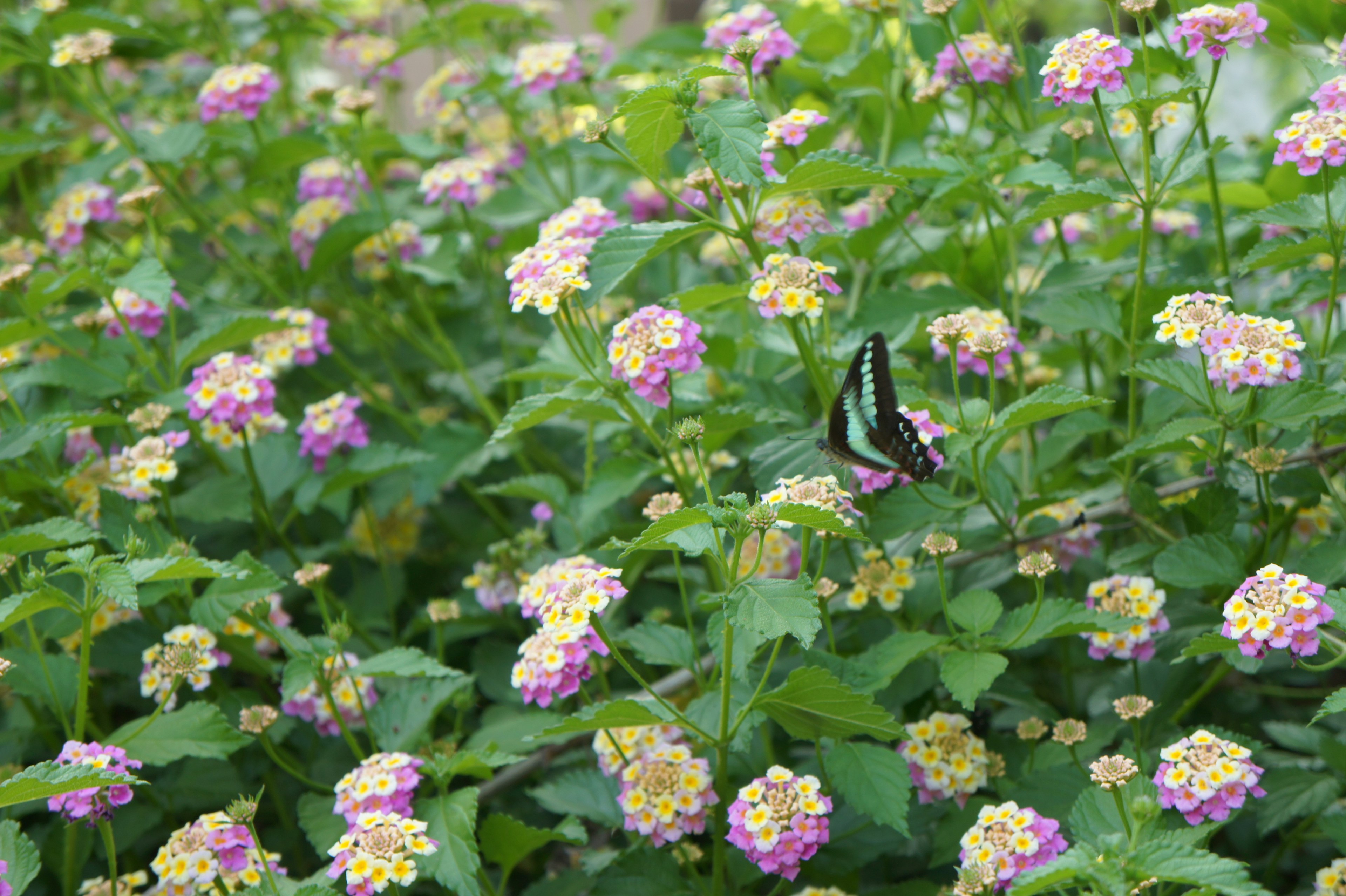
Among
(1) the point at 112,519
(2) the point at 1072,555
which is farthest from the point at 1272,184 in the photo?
(1) the point at 112,519

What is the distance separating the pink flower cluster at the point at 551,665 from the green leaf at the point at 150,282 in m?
1.19

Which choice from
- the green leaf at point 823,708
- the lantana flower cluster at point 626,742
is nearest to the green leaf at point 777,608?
the green leaf at point 823,708

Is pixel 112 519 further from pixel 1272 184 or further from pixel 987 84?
pixel 1272 184

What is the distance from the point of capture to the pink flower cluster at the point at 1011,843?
1.57 m

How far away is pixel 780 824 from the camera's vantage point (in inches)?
66.8

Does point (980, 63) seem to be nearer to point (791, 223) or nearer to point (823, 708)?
point (791, 223)

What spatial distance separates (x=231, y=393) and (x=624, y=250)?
98cm

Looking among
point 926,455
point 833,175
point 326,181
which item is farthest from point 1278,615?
point 326,181

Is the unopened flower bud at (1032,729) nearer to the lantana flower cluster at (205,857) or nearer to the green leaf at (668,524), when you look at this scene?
the green leaf at (668,524)

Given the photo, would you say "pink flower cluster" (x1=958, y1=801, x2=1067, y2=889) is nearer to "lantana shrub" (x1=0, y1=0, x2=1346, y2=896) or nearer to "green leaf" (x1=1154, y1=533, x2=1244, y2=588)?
"lantana shrub" (x1=0, y1=0, x2=1346, y2=896)

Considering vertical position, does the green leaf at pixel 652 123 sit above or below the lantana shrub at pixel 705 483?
above

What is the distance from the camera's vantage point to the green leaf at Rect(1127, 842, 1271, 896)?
4.19ft

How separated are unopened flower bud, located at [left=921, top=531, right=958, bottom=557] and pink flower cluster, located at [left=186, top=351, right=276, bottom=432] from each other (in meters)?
1.42

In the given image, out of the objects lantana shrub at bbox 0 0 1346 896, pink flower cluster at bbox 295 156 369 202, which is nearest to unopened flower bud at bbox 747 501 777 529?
lantana shrub at bbox 0 0 1346 896
